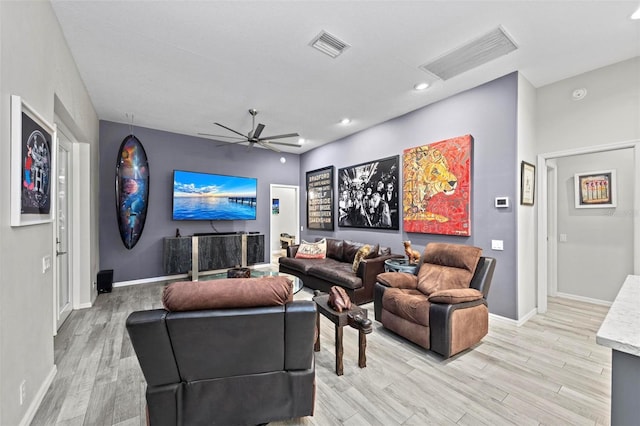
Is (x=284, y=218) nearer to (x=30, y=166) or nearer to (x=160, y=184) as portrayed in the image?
(x=160, y=184)

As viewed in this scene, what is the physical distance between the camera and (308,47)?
266cm

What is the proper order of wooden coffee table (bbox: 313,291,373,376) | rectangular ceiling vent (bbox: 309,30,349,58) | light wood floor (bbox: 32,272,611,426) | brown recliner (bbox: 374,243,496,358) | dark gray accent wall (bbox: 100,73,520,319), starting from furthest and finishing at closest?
dark gray accent wall (bbox: 100,73,520,319) < rectangular ceiling vent (bbox: 309,30,349,58) < brown recliner (bbox: 374,243,496,358) < wooden coffee table (bbox: 313,291,373,376) < light wood floor (bbox: 32,272,611,426)

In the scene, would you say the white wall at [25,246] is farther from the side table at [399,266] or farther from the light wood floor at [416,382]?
the side table at [399,266]

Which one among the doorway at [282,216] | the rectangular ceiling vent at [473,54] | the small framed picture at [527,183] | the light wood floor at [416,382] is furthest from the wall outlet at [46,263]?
the doorway at [282,216]

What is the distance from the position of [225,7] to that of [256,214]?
15.1 feet

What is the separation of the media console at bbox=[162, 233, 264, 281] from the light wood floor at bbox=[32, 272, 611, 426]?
2.01 meters

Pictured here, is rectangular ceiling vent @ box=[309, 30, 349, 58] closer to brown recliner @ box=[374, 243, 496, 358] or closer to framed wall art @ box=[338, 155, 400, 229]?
framed wall art @ box=[338, 155, 400, 229]

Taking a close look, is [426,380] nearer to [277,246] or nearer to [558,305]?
[558,305]

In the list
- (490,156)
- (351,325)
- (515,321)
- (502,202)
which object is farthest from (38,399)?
(490,156)

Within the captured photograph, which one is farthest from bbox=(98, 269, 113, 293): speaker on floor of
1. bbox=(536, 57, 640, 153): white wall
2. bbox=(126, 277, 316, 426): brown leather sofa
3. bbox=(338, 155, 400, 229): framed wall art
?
bbox=(536, 57, 640, 153): white wall

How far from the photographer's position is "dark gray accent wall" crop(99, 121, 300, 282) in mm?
4762

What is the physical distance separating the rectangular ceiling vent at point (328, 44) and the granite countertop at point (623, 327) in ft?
9.02

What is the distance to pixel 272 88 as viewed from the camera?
11.6 ft

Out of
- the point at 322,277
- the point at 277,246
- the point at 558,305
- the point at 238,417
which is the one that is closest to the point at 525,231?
the point at 558,305
